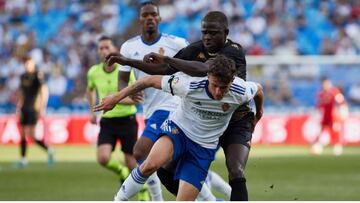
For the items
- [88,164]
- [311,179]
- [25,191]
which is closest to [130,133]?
[25,191]

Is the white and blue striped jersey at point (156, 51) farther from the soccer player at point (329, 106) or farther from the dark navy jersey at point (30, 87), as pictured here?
the soccer player at point (329, 106)

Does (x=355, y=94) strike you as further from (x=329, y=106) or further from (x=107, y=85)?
(x=107, y=85)

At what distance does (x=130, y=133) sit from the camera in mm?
14273

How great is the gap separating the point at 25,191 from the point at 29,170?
18.4 feet

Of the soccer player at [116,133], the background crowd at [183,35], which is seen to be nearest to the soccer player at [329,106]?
the background crowd at [183,35]

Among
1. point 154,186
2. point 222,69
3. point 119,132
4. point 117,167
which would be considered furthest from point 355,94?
point 222,69

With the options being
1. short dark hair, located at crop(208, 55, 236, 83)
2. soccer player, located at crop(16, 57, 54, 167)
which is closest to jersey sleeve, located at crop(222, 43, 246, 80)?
short dark hair, located at crop(208, 55, 236, 83)

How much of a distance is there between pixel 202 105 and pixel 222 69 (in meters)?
0.61

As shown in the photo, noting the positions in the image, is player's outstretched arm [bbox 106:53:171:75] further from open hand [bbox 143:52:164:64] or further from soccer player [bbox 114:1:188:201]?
soccer player [bbox 114:1:188:201]

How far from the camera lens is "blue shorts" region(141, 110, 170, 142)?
1108 centimetres

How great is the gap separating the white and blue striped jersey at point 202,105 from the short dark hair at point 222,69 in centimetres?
29

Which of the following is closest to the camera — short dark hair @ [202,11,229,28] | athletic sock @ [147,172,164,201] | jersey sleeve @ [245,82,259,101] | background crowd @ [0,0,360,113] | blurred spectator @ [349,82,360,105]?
jersey sleeve @ [245,82,259,101]

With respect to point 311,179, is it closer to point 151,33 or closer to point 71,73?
point 151,33

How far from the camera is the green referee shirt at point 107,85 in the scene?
563 inches
